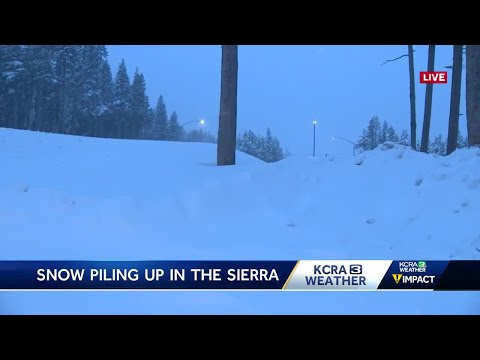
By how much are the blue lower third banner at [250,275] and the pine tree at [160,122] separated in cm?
5650

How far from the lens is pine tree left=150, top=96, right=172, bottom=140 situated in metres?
60.2

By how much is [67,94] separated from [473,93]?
3938 cm

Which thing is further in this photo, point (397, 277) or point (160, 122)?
point (160, 122)

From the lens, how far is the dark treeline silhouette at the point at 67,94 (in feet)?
115

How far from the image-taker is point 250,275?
3.71m

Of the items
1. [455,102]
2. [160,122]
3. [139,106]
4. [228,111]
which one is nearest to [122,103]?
[139,106]

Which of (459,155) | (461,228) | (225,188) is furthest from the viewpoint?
(225,188)

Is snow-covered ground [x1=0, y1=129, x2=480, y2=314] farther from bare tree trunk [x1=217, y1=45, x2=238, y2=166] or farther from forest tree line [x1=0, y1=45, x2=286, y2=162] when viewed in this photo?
forest tree line [x1=0, y1=45, x2=286, y2=162]

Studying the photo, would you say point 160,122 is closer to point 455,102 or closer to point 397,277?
point 455,102

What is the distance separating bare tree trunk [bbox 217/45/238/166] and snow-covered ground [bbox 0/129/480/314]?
1230 mm

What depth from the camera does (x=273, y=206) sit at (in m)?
7.88
